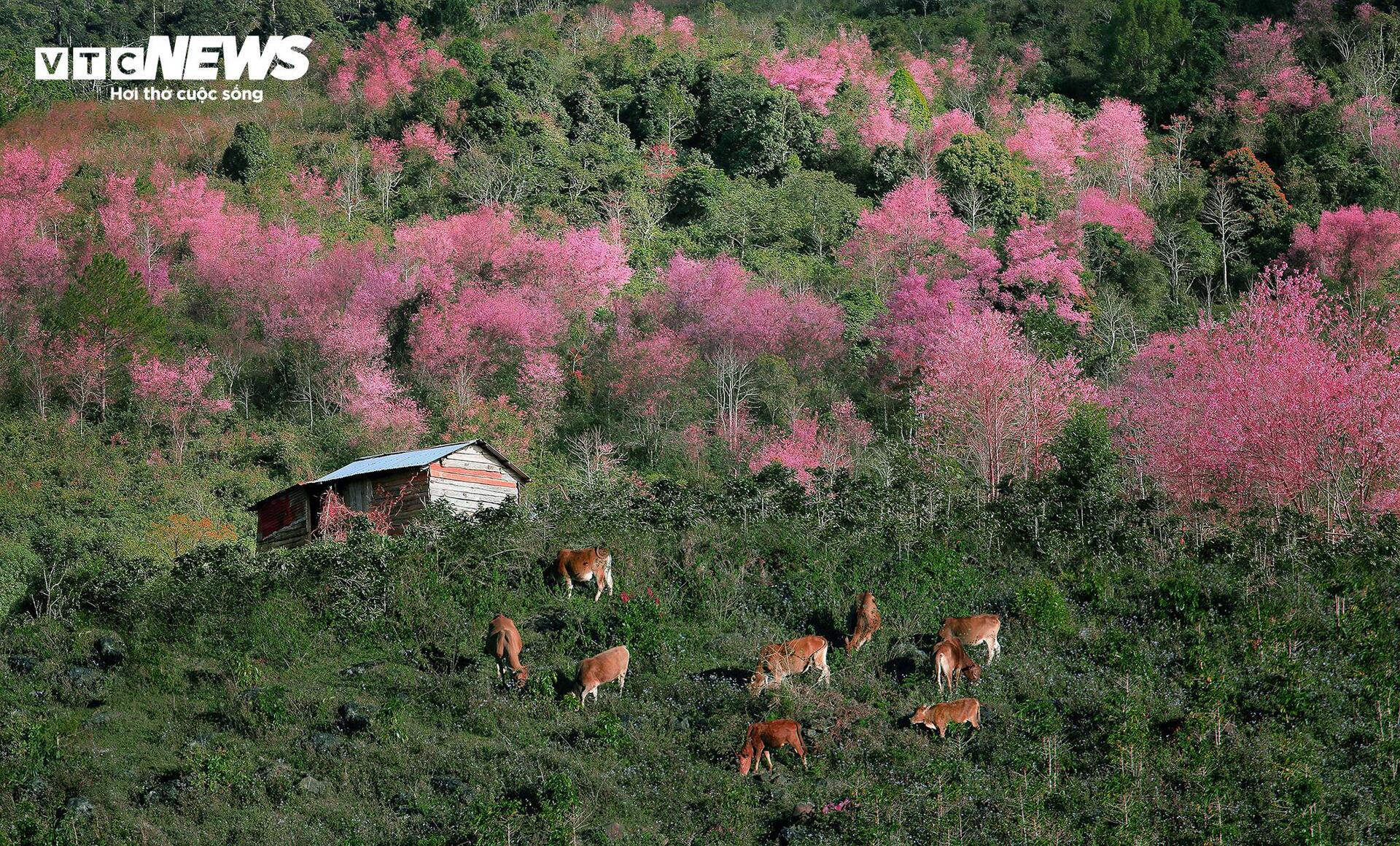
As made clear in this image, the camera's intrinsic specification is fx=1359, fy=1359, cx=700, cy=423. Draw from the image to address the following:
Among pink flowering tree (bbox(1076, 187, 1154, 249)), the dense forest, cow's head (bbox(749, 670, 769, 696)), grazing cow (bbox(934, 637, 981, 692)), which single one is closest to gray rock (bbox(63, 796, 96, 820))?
the dense forest

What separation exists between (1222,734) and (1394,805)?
193cm

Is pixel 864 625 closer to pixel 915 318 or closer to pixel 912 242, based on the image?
pixel 915 318

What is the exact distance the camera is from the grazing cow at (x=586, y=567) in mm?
19469

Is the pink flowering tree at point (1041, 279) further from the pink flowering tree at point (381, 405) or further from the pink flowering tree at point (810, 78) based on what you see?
the pink flowering tree at point (381, 405)

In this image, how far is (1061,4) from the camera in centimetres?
7706

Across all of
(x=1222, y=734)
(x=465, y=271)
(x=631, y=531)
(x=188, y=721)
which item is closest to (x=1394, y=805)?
(x=1222, y=734)

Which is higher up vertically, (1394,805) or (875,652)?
(1394,805)

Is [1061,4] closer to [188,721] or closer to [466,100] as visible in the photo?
[466,100]

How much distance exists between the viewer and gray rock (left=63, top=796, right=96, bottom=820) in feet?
45.6

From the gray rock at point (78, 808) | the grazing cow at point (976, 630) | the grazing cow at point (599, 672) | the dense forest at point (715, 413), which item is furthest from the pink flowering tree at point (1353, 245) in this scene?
the gray rock at point (78, 808)

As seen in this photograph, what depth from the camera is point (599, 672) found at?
16375mm

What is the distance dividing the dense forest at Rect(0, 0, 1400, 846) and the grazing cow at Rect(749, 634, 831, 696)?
249mm

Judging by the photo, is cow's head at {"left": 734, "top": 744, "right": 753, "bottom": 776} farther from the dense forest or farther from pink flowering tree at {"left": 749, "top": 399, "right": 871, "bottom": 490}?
pink flowering tree at {"left": 749, "top": 399, "right": 871, "bottom": 490}

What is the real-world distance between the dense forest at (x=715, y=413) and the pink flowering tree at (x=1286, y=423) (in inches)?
4.3
